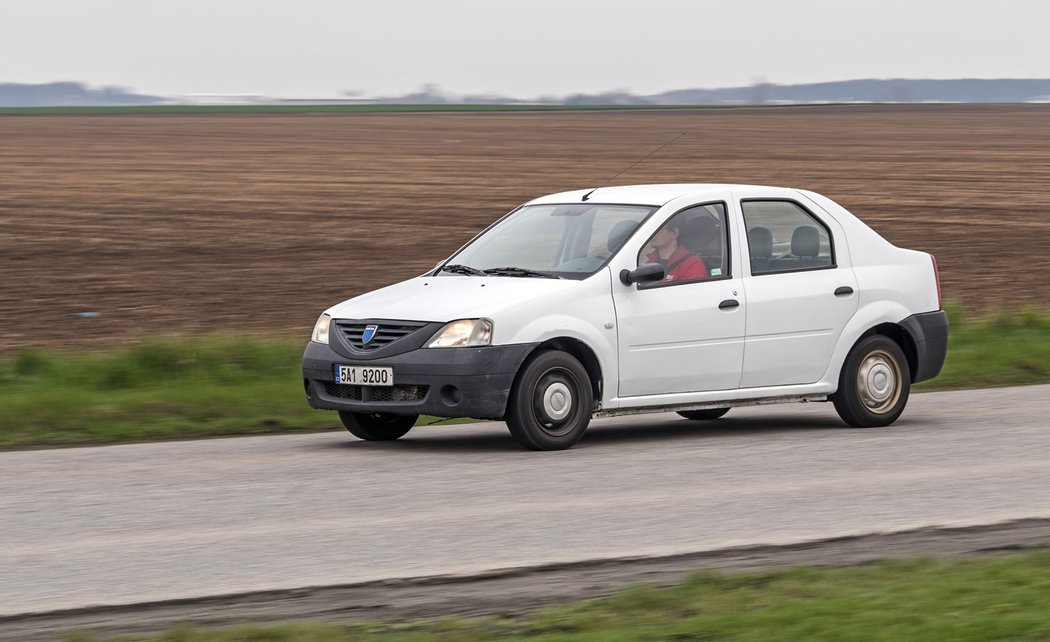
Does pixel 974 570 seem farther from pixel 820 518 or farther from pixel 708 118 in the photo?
A: pixel 708 118

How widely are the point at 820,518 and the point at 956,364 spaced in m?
8.32

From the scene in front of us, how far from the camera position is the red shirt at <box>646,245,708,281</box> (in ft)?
36.2

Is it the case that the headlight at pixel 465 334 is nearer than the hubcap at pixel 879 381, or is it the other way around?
the headlight at pixel 465 334

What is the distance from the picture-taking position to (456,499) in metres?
8.69

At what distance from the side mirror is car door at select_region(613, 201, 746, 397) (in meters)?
0.07

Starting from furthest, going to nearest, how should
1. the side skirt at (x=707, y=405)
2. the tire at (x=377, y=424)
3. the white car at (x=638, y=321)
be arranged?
the tire at (x=377, y=424) < the side skirt at (x=707, y=405) < the white car at (x=638, y=321)

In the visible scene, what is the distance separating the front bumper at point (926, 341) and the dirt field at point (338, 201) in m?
7.15

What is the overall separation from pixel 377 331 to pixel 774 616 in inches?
196

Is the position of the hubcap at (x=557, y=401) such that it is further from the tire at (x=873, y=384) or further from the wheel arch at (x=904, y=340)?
the wheel arch at (x=904, y=340)

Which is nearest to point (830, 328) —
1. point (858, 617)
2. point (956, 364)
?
point (956, 364)

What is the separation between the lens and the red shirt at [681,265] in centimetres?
1105

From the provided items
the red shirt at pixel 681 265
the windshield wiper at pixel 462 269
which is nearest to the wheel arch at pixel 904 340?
the red shirt at pixel 681 265

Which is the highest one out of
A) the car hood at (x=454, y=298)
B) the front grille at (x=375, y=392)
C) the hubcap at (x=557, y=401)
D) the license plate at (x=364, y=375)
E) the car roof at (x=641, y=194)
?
the car roof at (x=641, y=194)

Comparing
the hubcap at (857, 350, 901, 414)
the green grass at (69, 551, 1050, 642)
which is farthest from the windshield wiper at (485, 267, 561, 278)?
the green grass at (69, 551, 1050, 642)
